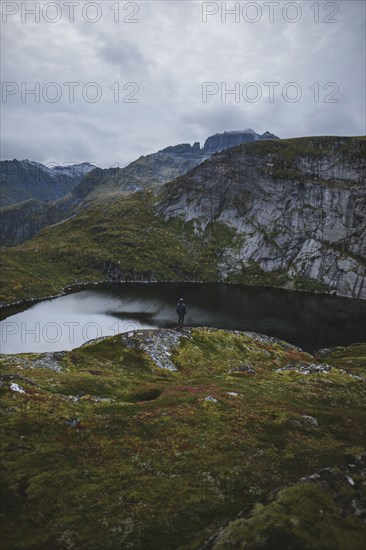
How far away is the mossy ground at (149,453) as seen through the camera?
41.0ft

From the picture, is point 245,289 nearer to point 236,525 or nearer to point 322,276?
point 322,276

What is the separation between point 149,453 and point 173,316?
272 ft

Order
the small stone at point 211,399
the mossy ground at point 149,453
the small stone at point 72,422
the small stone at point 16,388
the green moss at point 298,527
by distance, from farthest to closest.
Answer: the small stone at point 211,399 < the small stone at point 16,388 < the small stone at point 72,422 < the mossy ground at point 149,453 < the green moss at point 298,527

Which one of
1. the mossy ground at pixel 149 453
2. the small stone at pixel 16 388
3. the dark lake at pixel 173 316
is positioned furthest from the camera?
the dark lake at pixel 173 316

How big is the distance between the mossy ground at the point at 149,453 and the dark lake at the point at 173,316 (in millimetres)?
49415

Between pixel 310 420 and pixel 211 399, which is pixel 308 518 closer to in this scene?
pixel 310 420

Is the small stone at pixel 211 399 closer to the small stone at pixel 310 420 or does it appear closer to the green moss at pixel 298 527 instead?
the small stone at pixel 310 420

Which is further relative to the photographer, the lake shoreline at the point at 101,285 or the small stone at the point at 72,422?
the lake shoreline at the point at 101,285

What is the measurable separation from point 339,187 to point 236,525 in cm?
21174

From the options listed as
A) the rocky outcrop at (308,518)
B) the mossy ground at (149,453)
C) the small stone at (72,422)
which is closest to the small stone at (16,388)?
the mossy ground at (149,453)

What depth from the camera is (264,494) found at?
15.2 meters

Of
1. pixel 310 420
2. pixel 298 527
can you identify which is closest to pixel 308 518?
pixel 298 527

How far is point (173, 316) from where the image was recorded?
101m

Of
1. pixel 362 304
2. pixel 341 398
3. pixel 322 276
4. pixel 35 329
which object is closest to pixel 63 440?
pixel 341 398
